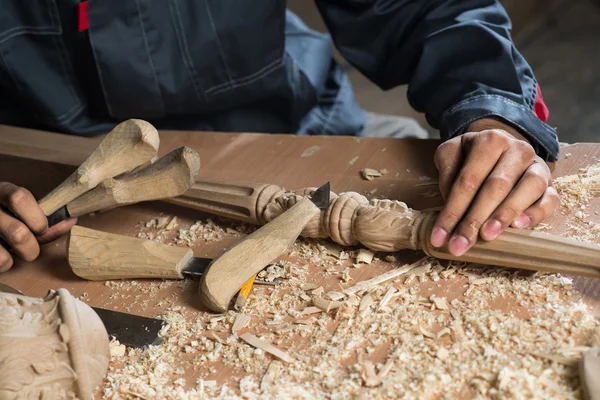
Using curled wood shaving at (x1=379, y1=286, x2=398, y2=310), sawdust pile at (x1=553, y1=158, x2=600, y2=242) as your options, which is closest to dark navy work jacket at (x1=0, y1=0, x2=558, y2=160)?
sawdust pile at (x1=553, y1=158, x2=600, y2=242)

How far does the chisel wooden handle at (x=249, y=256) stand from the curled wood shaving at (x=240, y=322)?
3cm

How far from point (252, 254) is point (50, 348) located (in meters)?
0.38

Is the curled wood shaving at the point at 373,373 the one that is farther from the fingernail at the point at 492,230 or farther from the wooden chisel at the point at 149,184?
the wooden chisel at the point at 149,184

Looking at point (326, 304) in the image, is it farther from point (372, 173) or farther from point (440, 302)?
point (372, 173)

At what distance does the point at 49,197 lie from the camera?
124 centimetres

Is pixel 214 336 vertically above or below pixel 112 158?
below

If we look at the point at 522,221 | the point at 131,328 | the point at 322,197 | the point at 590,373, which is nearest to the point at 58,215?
the point at 131,328

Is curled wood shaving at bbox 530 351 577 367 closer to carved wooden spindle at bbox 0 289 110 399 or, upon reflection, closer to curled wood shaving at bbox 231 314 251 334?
curled wood shaving at bbox 231 314 251 334

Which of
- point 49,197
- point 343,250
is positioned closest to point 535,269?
point 343,250

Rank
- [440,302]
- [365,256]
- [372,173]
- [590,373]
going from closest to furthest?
[590,373] < [440,302] < [365,256] < [372,173]

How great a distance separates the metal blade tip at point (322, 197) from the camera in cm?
117

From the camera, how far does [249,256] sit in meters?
1.10

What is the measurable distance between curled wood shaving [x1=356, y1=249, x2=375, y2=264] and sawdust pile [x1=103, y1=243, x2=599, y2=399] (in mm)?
76

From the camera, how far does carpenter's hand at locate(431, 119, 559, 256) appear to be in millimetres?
1040
